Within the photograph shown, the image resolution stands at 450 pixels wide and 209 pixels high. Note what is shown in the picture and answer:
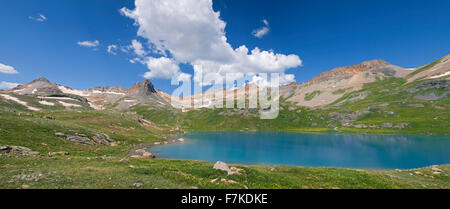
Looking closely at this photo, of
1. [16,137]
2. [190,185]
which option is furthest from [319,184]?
[16,137]

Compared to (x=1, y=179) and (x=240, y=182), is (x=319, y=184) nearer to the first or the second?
(x=240, y=182)

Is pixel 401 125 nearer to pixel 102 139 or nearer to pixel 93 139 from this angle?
pixel 102 139

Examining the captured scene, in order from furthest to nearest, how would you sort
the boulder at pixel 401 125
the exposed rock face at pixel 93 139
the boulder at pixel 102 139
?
the boulder at pixel 401 125
the boulder at pixel 102 139
the exposed rock face at pixel 93 139

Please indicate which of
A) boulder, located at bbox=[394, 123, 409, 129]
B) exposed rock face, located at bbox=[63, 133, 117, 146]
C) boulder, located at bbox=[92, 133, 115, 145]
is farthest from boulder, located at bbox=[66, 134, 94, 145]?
boulder, located at bbox=[394, 123, 409, 129]

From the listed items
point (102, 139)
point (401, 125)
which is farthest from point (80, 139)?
point (401, 125)

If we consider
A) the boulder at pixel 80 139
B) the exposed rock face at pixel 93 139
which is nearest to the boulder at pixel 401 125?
the exposed rock face at pixel 93 139

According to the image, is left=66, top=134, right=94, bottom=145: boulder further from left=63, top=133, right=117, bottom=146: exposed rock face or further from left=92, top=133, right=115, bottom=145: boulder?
left=92, top=133, right=115, bottom=145: boulder

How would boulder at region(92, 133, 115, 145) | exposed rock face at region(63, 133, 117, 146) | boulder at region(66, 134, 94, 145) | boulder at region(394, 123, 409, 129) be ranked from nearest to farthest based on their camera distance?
boulder at region(66, 134, 94, 145), exposed rock face at region(63, 133, 117, 146), boulder at region(92, 133, 115, 145), boulder at region(394, 123, 409, 129)

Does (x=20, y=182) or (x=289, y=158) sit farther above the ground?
(x=20, y=182)

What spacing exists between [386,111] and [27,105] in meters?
382

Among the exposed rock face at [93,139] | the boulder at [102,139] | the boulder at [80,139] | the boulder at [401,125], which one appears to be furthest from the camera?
the boulder at [401,125]

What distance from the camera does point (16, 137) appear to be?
39.7m

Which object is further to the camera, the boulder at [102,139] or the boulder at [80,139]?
the boulder at [102,139]

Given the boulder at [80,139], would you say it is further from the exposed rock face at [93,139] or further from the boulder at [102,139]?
the boulder at [102,139]
